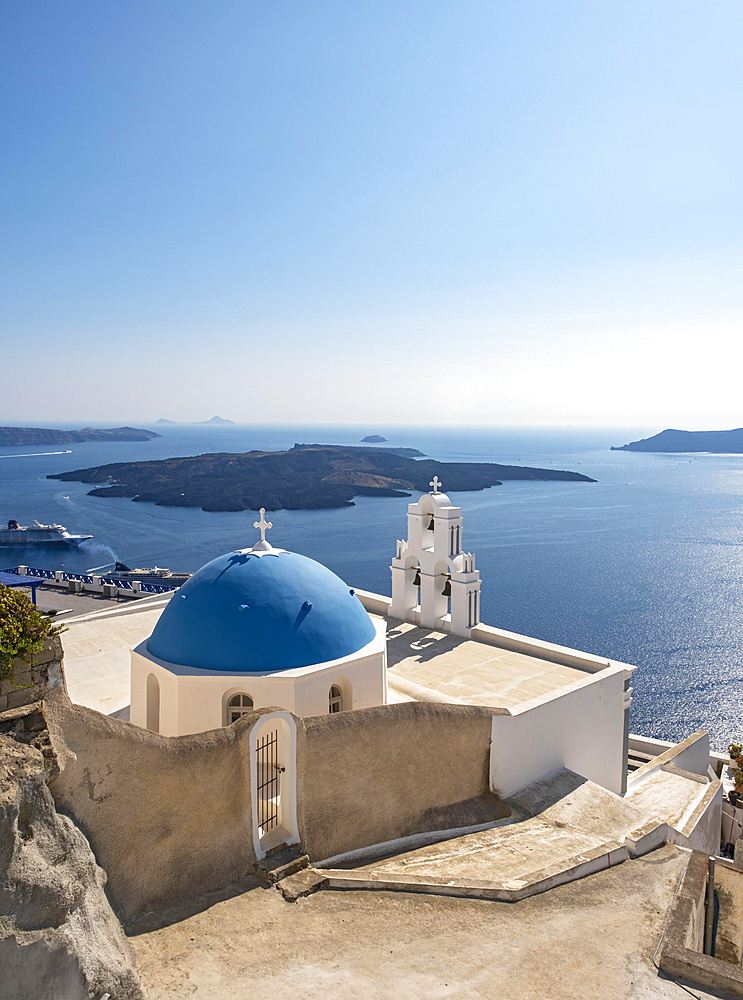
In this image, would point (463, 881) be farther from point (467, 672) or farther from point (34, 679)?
point (467, 672)

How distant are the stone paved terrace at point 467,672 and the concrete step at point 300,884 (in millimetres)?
4910

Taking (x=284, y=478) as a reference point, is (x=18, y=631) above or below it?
above

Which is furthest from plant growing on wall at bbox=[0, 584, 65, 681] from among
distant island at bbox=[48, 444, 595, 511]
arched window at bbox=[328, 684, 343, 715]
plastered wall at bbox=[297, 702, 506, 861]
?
distant island at bbox=[48, 444, 595, 511]

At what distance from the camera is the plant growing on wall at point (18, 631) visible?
5270 millimetres

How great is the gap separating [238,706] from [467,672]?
18.9ft

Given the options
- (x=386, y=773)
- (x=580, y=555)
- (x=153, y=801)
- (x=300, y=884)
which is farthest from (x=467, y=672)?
(x=580, y=555)

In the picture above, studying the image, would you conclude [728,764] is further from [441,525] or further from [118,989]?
[118,989]

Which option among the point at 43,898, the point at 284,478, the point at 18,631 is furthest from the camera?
the point at 284,478

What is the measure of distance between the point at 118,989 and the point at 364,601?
1390 cm

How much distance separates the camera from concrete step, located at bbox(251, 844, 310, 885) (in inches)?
287

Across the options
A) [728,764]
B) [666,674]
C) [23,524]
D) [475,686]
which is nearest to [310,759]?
[475,686]

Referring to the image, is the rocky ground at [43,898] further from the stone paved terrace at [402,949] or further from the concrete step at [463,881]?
the concrete step at [463,881]

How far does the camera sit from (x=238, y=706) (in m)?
9.98

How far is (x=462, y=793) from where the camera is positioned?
10.3 metres
